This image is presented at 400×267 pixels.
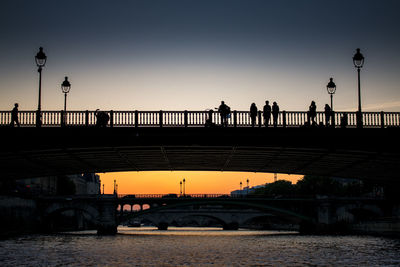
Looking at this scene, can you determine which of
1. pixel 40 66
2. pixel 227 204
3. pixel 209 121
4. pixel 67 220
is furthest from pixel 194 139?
pixel 67 220

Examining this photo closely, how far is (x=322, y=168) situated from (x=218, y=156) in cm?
1049

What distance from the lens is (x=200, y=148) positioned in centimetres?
4206

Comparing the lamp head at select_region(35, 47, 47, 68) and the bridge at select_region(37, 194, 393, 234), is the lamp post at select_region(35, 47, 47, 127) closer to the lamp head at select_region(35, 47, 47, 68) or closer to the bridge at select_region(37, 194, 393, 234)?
the lamp head at select_region(35, 47, 47, 68)

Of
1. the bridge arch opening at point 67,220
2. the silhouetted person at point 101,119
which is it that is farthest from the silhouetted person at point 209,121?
the bridge arch opening at point 67,220

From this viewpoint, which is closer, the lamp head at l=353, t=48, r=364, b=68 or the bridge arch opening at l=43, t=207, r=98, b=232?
the lamp head at l=353, t=48, r=364, b=68

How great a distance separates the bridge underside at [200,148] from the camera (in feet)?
126

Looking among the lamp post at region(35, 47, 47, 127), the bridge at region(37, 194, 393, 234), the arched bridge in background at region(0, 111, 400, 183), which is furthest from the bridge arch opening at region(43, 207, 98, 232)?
the lamp post at region(35, 47, 47, 127)

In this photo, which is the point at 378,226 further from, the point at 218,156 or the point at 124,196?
the point at 124,196

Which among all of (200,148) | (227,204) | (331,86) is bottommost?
(227,204)

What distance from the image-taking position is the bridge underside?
3838 centimetres

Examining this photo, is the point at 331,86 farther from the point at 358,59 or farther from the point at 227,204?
the point at 227,204

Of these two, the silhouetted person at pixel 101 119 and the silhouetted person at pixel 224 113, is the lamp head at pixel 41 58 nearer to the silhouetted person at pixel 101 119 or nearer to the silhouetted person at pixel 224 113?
the silhouetted person at pixel 101 119

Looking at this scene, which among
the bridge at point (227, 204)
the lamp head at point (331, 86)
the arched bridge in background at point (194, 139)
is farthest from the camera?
the bridge at point (227, 204)

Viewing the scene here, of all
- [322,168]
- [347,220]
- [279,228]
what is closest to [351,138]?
[322,168]
